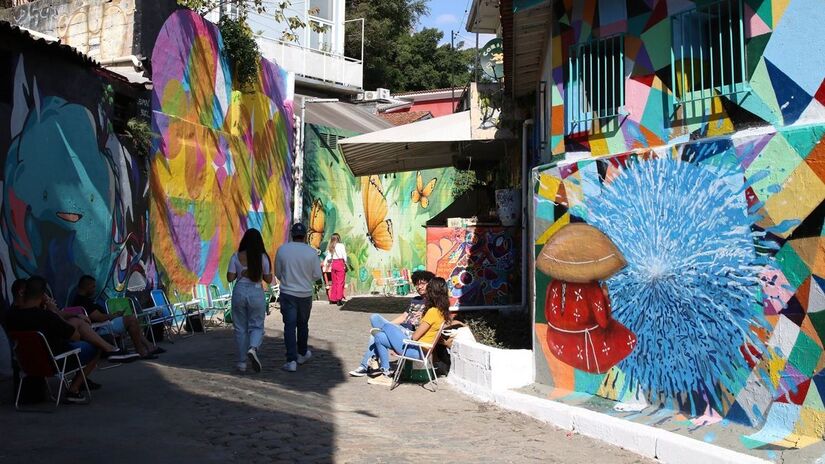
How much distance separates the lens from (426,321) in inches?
324

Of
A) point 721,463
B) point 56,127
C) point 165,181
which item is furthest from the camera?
point 165,181

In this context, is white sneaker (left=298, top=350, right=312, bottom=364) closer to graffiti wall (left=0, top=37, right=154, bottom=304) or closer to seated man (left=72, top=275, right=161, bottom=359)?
seated man (left=72, top=275, right=161, bottom=359)

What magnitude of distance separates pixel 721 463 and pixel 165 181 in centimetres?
978

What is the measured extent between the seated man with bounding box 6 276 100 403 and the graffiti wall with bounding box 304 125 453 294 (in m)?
12.9

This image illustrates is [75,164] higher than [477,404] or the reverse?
higher

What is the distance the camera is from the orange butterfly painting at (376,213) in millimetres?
21828

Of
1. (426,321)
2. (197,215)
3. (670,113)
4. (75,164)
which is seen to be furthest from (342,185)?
(670,113)

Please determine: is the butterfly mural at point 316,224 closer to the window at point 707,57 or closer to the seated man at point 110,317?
the seated man at point 110,317

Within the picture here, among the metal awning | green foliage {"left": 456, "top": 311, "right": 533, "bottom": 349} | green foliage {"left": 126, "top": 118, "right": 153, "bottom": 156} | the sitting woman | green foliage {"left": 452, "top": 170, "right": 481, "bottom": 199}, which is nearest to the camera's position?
the sitting woman

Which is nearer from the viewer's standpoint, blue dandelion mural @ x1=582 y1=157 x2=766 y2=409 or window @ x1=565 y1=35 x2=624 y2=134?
blue dandelion mural @ x1=582 y1=157 x2=766 y2=409

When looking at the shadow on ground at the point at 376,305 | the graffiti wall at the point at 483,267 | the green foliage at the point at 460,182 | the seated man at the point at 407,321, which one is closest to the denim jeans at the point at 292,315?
the seated man at the point at 407,321

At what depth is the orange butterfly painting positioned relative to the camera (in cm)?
2183

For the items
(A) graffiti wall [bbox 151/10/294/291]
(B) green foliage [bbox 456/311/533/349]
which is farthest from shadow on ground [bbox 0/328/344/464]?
(A) graffiti wall [bbox 151/10/294/291]

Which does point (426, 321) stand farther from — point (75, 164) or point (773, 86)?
point (75, 164)
